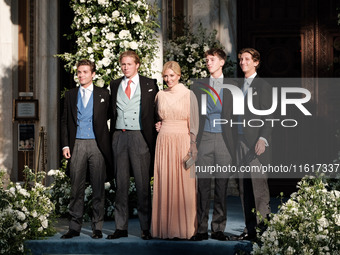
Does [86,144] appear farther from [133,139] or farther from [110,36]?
[110,36]

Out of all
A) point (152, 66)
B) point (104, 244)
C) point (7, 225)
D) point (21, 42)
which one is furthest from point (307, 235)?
point (21, 42)

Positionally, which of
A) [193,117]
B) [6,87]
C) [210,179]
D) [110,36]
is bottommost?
[210,179]

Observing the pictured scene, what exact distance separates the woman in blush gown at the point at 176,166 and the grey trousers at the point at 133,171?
15 cm

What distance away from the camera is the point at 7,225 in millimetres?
6660

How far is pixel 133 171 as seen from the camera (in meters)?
6.98

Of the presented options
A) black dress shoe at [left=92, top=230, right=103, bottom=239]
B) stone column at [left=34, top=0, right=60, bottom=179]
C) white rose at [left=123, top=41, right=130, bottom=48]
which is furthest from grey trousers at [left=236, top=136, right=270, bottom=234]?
stone column at [left=34, top=0, right=60, bottom=179]

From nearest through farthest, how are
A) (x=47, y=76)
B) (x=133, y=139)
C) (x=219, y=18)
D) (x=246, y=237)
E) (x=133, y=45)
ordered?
(x=246, y=237) < (x=133, y=139) < (x=133, y=45) < (x=47, y=76) < (x=219, y=18)

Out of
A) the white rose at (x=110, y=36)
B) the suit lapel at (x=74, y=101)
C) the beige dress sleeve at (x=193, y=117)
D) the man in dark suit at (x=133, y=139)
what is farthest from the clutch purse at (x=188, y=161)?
the white rose at (x=110, y=36)

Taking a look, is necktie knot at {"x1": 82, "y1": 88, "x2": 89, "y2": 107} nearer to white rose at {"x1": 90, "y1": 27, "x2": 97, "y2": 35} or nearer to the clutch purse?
the clutch purse

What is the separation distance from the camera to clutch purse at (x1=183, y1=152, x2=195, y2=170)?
6.78 m

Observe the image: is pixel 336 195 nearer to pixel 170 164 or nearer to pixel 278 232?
pixel 278 232

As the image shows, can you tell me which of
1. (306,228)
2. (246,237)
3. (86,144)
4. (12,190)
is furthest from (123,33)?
(306,228)

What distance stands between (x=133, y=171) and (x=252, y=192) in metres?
1.27

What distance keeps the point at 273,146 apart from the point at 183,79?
82.2 inches
